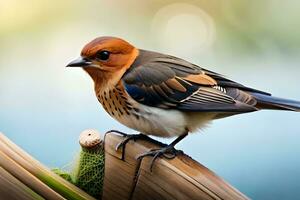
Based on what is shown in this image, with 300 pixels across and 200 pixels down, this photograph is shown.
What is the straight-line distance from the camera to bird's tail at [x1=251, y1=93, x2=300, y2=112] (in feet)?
3.51

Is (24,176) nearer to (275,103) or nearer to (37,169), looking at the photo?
(37,169)

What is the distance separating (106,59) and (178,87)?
133mm

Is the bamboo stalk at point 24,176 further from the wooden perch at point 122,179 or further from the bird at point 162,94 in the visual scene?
the bird at point 162,94

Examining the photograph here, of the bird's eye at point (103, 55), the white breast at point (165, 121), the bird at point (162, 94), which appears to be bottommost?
the white breast at point (165, 121)

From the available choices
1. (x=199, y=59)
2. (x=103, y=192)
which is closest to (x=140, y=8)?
(x=199, y=59)

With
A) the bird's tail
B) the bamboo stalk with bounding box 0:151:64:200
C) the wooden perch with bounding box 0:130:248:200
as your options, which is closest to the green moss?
the wooden perch with bounding box 0:130:248:200

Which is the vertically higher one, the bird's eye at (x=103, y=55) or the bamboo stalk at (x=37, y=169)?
the bird's eye at (x=103, y=55)

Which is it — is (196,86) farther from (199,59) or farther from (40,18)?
(40,18)

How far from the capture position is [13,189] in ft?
2.54

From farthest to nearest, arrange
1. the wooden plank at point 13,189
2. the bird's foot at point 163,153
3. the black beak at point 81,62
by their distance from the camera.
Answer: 1. the black beak at point 81,62
2. the bird's foot at point 163,153
3. the wooden plank at point 13,189

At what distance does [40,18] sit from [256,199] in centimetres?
68

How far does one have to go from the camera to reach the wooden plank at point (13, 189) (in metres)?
0.77

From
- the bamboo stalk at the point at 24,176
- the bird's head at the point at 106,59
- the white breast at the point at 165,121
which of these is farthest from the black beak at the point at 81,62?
the bamboo stalk at the point at 24,176

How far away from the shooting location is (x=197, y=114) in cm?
109
